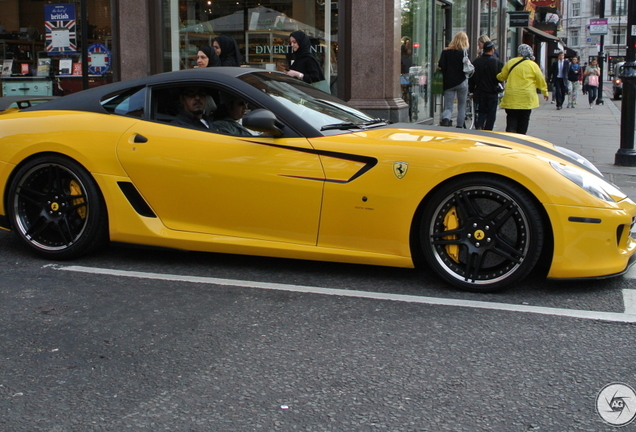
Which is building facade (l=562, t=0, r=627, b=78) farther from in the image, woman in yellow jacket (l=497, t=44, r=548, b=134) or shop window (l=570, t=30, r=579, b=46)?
woman in yellow jacket (l=497, t=44, r=548, b=134)

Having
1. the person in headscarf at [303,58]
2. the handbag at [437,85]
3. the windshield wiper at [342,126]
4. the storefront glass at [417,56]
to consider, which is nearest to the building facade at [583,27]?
the storefront glass at [417,56]

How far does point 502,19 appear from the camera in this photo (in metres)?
28.8

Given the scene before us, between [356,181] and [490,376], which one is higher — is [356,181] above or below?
above

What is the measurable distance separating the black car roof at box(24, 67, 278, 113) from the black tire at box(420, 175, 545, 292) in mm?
1681

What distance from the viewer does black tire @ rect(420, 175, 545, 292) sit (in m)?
4.15

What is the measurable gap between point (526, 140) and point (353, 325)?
1.95 metres

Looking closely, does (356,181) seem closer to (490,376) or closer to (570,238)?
(570,238)

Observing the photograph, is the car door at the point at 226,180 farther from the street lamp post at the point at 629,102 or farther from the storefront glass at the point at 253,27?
the storefront glass at the point at 253,27

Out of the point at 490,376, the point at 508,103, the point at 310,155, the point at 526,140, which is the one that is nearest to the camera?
the point at 490,376

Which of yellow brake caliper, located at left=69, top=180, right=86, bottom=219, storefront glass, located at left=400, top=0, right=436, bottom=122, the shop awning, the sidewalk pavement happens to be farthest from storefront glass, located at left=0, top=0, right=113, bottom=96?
the shop awning

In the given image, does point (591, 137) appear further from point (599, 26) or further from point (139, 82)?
point (599, 26)

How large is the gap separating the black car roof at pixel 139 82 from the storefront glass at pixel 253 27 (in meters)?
8.09

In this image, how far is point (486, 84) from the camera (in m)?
11.9

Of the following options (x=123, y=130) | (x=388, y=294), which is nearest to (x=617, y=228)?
(x=388, y=294)
